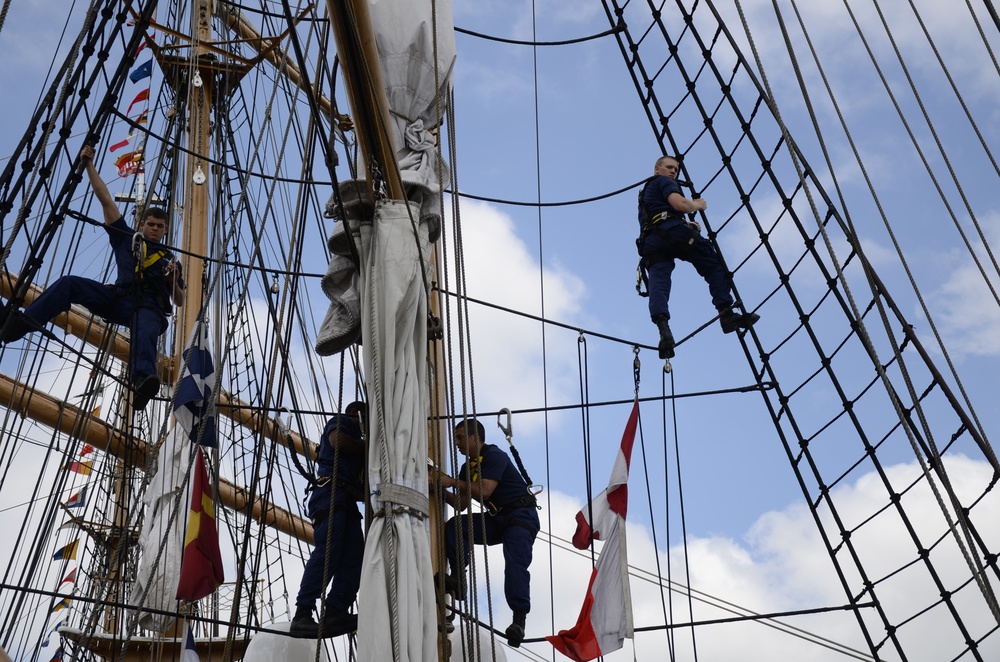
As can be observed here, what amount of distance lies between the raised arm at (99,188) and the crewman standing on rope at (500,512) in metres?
2.50

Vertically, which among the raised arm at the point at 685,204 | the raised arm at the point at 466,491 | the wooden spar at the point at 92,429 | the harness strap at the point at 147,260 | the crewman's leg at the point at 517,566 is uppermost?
the wooden spar at the point at 92,429

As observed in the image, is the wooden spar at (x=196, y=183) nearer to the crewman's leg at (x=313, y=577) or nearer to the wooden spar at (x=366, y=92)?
the crewman's leg at (x=313, y=577)

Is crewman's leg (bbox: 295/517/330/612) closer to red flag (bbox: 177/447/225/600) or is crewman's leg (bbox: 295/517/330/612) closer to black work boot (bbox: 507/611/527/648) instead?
black work boot (bbox: 507/611/527/648)

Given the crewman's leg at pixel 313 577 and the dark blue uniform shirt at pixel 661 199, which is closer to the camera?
the crewman's leg at pixel 313 577

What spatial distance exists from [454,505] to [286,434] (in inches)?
41.5

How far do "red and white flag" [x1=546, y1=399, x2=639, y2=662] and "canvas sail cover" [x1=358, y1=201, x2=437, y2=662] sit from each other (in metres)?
2.01

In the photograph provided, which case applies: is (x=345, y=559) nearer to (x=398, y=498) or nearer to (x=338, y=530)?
(x=338, y=530)

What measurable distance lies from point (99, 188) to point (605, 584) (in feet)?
11.7

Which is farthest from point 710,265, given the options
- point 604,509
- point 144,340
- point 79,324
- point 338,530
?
point 79,324

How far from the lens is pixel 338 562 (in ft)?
19.3

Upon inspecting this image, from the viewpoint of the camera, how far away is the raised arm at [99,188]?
7.18 metres

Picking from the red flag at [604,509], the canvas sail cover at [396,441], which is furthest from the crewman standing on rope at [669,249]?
the canvas sail cover at [396,441]

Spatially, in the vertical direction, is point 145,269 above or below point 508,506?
above

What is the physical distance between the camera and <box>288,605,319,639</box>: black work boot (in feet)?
19.4
